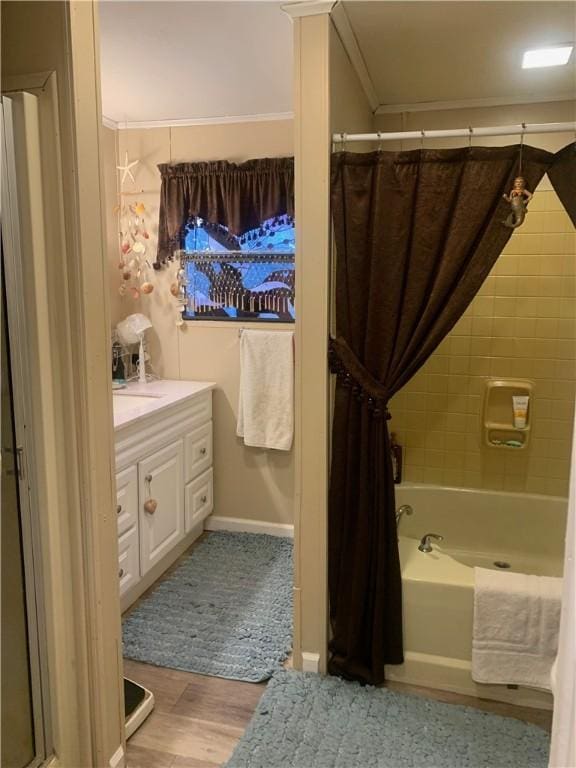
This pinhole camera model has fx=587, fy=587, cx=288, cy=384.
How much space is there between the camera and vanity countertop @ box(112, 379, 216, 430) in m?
2.64

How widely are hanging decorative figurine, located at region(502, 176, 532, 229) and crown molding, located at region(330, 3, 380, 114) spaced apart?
82 cm

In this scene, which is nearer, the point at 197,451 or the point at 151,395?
the point at 151,395

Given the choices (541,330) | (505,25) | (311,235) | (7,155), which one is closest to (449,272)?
(311,235)

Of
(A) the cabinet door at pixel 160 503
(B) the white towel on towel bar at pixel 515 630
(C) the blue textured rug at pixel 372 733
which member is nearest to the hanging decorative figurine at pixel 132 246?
(A) the cabinet door at pixel 160 503

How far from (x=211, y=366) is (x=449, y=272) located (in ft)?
5.94

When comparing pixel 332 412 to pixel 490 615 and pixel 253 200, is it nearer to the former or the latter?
pixel 490 615

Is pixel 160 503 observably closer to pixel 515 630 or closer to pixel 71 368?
pixel 71 368

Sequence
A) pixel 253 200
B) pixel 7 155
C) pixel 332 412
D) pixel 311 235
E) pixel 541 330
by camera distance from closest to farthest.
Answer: pixel 7 155 → pixel 311 235 → pixel 332 412 → pixel 541 330 → pixel 253 200

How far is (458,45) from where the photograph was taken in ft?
7.48

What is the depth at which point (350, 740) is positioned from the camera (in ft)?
6.28

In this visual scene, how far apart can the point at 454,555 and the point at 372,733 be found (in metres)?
1.18

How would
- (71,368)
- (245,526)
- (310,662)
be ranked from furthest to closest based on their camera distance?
(245,526)
(310,662)
(71,368)

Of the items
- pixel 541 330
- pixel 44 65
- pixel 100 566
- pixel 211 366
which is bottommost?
pixel 100 566

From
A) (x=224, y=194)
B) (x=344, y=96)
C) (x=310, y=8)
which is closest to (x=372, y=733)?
(x=344, y=96)
